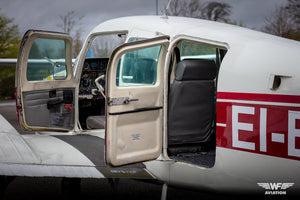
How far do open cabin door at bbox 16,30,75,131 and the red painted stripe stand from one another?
258 cm

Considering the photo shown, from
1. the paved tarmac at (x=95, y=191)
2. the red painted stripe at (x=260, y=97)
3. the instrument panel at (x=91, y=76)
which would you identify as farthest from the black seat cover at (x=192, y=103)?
the instrument panel at (x=91, y=76)

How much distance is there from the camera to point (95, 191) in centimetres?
534

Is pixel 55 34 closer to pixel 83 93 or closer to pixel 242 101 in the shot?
pixel 83 93

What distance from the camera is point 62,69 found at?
5125 mm

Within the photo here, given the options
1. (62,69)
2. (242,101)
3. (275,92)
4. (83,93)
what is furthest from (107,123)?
(83,93)

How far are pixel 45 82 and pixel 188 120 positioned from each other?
92.4 inches

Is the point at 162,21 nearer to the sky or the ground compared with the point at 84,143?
nearer to the sky

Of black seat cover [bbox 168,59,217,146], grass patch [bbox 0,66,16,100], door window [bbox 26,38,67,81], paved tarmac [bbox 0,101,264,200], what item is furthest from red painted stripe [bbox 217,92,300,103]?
grass patch [bbox 0,66,16,100]

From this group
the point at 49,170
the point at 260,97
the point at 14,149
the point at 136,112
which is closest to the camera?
the point at 260,97

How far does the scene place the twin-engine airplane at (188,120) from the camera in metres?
3.00

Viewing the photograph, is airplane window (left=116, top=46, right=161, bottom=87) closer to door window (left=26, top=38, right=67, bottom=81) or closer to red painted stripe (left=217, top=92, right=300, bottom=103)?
red painted stripe (left=217, top=92, right=300, bottom=103)

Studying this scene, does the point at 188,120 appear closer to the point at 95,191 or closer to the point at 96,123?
the point at 96,123

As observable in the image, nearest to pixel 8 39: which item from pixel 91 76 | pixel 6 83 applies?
pixel 6 83

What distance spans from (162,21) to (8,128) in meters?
2.15
